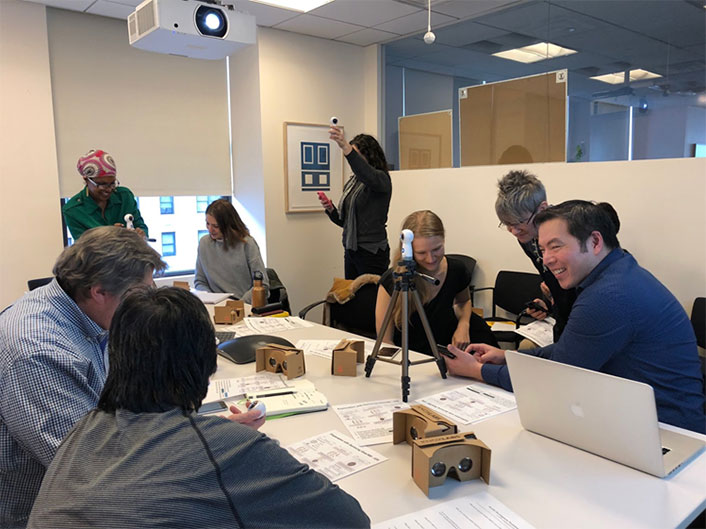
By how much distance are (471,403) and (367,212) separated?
8.00 ft

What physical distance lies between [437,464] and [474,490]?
109mm

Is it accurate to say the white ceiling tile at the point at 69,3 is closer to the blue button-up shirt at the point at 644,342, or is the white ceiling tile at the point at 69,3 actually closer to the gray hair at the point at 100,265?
the gray hair at the point at 100,265

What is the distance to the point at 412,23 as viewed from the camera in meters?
4.44

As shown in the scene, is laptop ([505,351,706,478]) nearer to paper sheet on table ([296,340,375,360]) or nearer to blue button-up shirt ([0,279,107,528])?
paper sheet on table ([296,340,375,360])

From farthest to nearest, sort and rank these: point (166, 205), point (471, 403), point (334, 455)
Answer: point (166, 205)
point (471, 403)
point (334, 455)

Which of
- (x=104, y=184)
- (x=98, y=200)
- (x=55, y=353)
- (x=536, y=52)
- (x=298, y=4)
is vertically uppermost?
(x=298, y=4)

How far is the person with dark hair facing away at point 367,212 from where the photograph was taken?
3738mm

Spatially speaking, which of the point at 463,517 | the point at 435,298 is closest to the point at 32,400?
the point at 463,517

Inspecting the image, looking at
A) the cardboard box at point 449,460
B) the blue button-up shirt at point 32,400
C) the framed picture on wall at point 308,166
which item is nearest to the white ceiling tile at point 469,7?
the framed picture on wall at point 308,166

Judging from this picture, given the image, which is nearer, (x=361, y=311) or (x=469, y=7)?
(x=361, y=311)

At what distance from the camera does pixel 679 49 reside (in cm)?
322

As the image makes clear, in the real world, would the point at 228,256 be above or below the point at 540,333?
above

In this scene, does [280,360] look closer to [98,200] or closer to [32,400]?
[32,400]

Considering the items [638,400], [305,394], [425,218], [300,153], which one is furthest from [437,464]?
[300,153]
